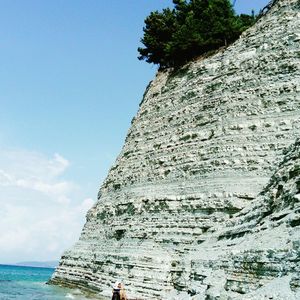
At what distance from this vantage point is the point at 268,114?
70.3ft

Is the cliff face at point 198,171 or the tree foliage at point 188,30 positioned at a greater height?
the tree foliage at point 188,30

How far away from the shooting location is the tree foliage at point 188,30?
29.5 m

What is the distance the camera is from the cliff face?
18359 mm

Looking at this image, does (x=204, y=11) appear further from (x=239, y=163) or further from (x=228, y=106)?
(x=239, y=163)

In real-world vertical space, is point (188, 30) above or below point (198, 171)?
above

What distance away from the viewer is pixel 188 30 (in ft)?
99.1

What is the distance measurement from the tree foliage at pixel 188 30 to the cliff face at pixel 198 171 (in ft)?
6.77

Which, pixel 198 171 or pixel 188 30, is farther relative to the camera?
pixel 188 30

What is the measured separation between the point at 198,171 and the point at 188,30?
11471 mm

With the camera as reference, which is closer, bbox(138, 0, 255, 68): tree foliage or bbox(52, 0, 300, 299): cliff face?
bbox(52, 0, 300, 299): cliff face

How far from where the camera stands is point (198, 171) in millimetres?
21938

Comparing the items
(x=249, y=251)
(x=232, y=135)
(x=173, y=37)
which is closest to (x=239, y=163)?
(x=232, y=135)

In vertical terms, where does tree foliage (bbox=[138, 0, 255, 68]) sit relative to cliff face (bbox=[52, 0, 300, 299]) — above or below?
above

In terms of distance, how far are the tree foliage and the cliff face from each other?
2063 mm
